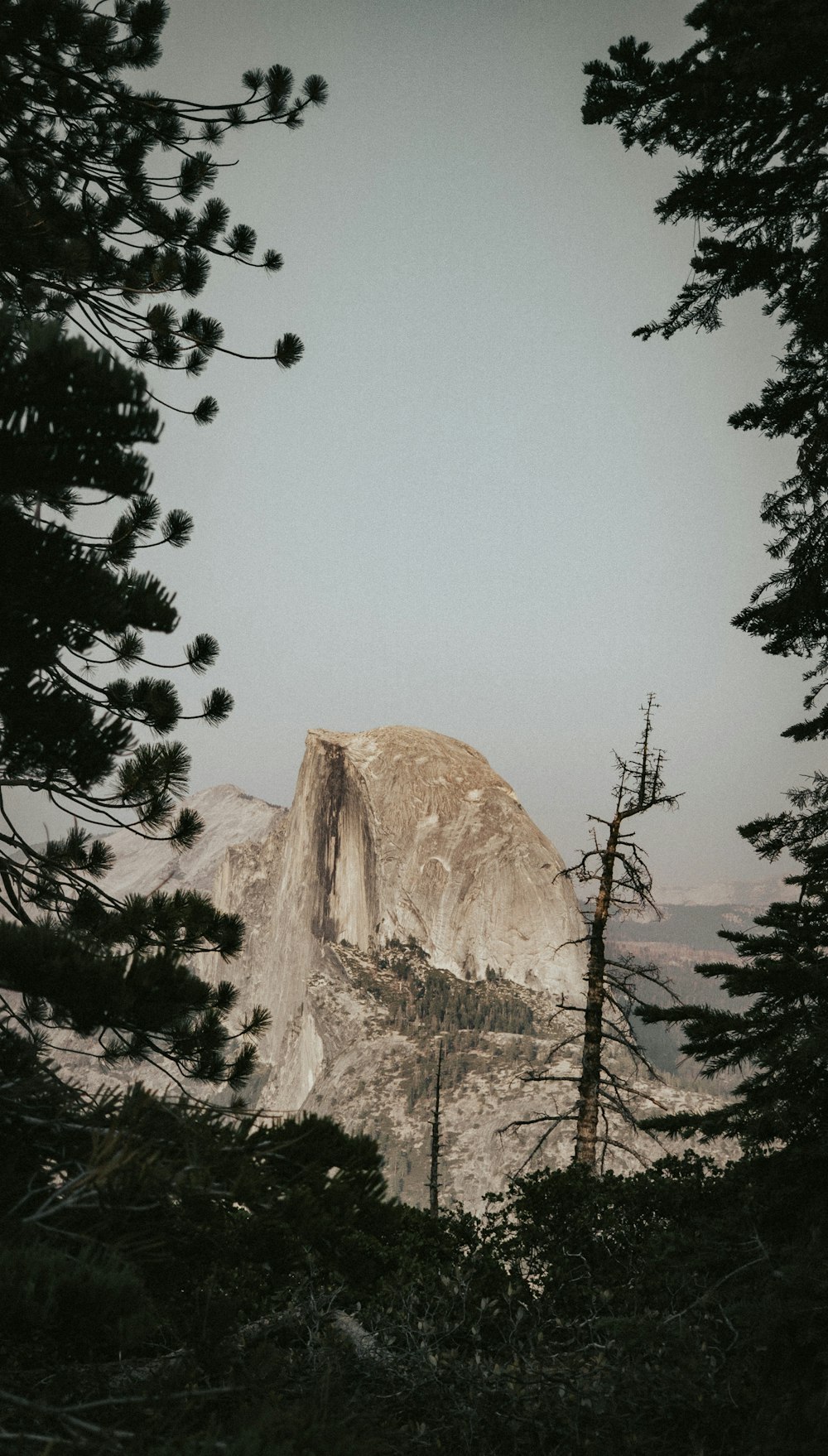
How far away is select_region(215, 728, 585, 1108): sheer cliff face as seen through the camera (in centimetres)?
13112

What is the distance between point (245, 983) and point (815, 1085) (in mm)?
148531

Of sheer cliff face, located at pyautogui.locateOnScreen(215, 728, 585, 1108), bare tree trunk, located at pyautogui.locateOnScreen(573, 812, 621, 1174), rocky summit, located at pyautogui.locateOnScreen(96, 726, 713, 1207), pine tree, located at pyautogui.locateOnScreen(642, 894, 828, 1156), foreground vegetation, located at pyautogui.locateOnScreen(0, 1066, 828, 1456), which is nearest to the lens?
foreground vegetation, located at pyautogui.locateOnScreen(0, 1066, 828, 1456)

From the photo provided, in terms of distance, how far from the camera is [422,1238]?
723 centimetres

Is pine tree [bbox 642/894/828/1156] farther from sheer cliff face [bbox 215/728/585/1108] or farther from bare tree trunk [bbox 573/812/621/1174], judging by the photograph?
sheer cliff face [bbox 215/728/585/1108]

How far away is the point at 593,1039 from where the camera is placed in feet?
37.1

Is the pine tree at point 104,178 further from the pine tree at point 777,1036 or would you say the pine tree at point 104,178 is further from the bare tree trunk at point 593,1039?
the bare tree trunk at point 593,1039

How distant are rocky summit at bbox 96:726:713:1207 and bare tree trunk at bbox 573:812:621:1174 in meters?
103

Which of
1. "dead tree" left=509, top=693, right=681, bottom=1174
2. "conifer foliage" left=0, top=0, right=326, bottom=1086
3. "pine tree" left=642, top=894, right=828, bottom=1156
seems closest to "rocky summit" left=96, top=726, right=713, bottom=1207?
"dead tree" left=509, top=693, right=681, bottom=1174

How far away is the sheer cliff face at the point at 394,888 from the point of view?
131m

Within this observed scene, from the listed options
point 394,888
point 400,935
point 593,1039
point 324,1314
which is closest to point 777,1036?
point 324,1314

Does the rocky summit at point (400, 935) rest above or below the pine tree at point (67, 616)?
above

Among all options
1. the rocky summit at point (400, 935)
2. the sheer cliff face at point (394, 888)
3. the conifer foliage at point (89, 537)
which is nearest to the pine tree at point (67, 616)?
the conifer foliage at point (89, 537)

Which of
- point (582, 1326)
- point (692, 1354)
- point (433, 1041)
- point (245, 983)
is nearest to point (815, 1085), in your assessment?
point (692, 1354)

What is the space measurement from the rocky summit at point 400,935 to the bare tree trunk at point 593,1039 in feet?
338
